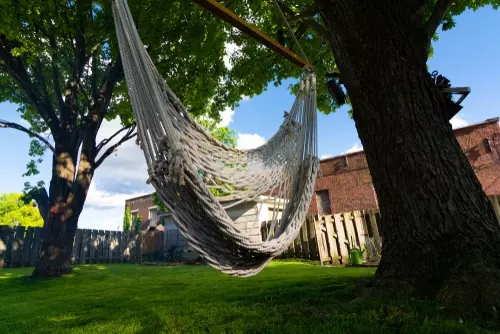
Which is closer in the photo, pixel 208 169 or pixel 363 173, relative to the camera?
pixel 208 169

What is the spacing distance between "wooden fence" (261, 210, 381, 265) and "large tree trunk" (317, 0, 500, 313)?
3.40 m

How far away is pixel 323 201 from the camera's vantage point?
13.4 meters

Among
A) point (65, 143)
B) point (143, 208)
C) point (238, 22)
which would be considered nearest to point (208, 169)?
point (238, 22)

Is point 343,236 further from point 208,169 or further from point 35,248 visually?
point 35,248

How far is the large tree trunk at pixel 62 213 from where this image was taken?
16.6 ft

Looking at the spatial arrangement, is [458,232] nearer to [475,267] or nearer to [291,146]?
[475,267]

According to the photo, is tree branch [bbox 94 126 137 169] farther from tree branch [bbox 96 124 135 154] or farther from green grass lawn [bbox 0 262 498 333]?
green grass lawn [bbox 0 262 498 333]

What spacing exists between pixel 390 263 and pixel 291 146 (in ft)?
4.56

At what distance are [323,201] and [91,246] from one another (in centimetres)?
940

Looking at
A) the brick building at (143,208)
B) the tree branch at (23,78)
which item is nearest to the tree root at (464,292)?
the tree branch at (23,78)

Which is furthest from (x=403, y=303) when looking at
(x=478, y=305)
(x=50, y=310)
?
(x=50, y=310)

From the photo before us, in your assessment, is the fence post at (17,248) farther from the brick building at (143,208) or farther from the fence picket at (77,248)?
the brick building at (143,208)

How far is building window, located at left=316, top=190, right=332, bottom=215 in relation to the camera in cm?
1319

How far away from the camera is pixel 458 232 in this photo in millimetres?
1569
